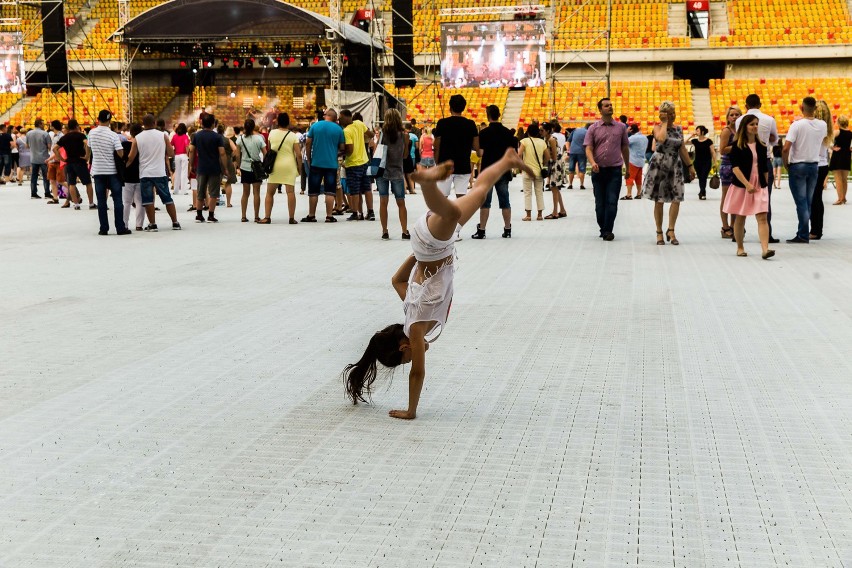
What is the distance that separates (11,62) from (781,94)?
25.3 metres

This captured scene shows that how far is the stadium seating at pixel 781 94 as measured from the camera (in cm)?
3406

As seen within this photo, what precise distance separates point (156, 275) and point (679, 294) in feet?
14.8

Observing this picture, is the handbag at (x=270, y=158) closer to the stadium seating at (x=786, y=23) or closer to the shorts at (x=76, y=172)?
the shorts at (x=76, y=172)

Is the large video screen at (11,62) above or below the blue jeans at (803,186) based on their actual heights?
above

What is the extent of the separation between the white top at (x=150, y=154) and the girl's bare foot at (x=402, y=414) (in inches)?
359

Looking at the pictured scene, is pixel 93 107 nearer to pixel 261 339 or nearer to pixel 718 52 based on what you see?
pixel 718 52

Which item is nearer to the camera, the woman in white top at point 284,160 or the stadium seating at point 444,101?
the woman in white top at point 284,160

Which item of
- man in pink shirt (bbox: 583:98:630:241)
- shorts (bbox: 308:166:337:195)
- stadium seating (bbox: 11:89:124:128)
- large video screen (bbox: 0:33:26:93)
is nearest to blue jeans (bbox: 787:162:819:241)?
man in pink shirt (bbox: 583:98:630:241)

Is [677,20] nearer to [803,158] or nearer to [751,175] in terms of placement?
[803,158]

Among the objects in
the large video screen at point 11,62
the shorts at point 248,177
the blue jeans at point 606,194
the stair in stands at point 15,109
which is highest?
the large video screen at point 11,62

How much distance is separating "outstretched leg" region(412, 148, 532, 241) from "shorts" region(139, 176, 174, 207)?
30.9 feet

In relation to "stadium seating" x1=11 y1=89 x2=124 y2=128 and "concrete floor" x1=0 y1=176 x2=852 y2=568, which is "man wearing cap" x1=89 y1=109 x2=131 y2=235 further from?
"stadium seating" x1=11 y1=89 x2=124 y2=128

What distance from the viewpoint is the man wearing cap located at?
41.0 feet

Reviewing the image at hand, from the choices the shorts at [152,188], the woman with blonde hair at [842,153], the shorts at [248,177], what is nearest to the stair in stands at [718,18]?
the woman with blonde hair at [842,153]
